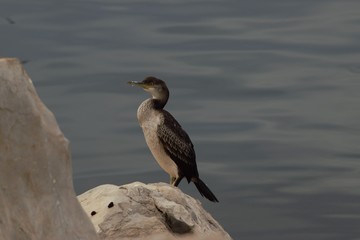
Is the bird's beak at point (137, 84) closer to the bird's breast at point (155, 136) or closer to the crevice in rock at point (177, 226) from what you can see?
the bird's breast at point (155, 136)

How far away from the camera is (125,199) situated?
11.5m

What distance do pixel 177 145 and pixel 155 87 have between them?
69 cm

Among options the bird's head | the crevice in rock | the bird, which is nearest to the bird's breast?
the bird

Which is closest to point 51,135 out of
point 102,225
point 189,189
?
point 102,225

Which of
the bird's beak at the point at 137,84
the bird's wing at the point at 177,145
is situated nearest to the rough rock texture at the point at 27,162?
the bird's wing at the point at 177,145

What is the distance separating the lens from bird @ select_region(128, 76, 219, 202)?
15.4 m

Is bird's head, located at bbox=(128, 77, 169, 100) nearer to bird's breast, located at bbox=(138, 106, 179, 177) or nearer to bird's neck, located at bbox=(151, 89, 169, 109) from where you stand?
bird's neck, located at bbox=(151, 89, 169, 109)

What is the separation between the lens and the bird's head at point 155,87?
15625mm

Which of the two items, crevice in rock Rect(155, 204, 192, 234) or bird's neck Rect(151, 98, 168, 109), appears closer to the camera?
crevice in rock Rect(155, 204, 192, 234)

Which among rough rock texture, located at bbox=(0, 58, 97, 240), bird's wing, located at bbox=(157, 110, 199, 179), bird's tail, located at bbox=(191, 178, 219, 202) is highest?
rough rock texture, located at bbox=(0, 58, 97, 240)

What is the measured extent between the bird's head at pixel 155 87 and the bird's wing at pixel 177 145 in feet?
0.66

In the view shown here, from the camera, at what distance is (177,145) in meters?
15.5

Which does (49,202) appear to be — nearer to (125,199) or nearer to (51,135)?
(51,135)

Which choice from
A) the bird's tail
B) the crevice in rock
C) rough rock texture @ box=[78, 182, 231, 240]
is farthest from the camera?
the bird's tail
